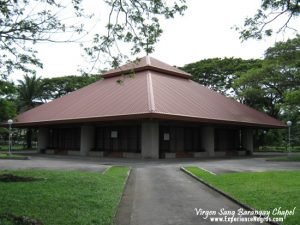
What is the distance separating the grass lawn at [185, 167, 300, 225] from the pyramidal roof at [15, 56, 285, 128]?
34.6 feet

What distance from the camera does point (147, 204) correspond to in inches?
370

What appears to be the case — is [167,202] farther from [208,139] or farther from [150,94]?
[208,139]

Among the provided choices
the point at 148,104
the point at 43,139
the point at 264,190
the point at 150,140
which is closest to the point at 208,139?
the point at 150,140

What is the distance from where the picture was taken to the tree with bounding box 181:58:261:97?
49.5 metres

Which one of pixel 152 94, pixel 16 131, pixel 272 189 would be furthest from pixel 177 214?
pixel 16 131

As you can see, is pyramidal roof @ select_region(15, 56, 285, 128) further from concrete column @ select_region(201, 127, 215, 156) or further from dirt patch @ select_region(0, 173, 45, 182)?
dirt patch @ select_region(0, 173, 45, 182)

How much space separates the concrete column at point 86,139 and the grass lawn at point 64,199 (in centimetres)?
1775

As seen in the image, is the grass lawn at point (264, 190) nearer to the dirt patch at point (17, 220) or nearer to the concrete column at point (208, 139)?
the dirt patch at point (17, 220)

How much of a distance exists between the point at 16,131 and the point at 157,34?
5987 centimetres

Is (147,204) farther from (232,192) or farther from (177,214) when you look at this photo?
(232,192)

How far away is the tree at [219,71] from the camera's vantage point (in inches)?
1950

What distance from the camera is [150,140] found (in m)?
25.6

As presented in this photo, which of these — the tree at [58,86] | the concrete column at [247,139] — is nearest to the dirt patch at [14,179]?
the concrete column at [247,139]

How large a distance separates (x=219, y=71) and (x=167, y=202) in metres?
42.6
